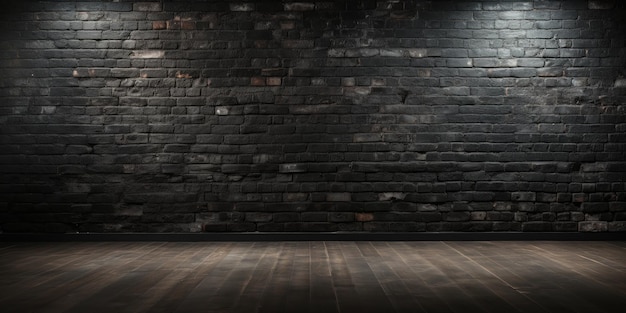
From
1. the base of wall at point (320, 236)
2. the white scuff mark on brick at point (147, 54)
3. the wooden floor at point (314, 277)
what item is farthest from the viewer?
the white scuff mark on brick at point (147, 54)

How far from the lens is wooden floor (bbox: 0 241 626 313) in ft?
8.69

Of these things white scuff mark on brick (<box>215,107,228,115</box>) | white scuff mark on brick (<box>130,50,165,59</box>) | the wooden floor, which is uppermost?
white scuff mark on brick (<box>130,50,165,59</box>)

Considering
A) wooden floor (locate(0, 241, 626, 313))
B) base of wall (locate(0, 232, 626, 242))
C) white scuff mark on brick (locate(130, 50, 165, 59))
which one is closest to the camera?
wooden floor (locate(0, 241, 626, 313))

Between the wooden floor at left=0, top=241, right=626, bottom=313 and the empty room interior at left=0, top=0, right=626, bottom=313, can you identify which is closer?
the wooden floor at left=0, top=241, right=626, bottom=313

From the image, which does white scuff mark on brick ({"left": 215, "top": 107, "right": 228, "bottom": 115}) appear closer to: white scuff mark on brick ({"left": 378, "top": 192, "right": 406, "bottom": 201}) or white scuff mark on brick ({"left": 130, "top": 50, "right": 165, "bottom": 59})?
white scuff mark on brick ({"left": 130, "top": 50, "right": 165, "bottom": 59})

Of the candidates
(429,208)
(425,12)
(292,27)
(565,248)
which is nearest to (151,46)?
(292,27)

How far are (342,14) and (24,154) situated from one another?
10.6 feet

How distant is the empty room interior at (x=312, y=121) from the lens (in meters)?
5.27

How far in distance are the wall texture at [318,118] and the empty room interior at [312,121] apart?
1 centimetres

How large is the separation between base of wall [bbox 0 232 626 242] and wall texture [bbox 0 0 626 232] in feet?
0.23

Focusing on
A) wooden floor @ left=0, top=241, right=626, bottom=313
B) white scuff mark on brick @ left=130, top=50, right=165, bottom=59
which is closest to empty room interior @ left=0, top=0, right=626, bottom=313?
white scuff mark on brick @ left=130, top=50, right=165, bottom=59

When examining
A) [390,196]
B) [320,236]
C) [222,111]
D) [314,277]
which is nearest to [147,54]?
[222,111]

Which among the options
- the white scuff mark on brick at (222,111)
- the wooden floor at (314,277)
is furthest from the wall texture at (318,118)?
the wooden floor at (314,277)

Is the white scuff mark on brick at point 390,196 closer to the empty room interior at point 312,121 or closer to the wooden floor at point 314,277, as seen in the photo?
the empty room interior at point 312,121
